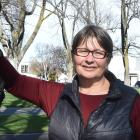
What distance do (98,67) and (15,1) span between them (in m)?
21.1

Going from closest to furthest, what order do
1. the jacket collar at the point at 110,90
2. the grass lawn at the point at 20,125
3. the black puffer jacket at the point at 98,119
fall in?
1. the black puffer jacket at the point at 98,119
2. the jacket collar at the point at 110,90
3. the grass lawn at the point at 20,125

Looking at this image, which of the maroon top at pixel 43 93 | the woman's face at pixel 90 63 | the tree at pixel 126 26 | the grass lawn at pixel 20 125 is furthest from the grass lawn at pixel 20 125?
the tree at pixel 126 26

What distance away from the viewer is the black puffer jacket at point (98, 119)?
2.95 meters

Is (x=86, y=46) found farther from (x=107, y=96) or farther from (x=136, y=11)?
(x=136, y=11)

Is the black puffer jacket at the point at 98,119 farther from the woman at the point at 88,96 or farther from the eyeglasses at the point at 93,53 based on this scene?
the eyeglasses at the point at 93,53

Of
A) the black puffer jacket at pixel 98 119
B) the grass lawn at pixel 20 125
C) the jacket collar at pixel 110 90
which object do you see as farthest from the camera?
the grass lawn at pixel 20 125

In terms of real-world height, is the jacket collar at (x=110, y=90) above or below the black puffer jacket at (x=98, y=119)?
above

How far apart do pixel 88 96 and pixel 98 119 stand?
8.5 inches

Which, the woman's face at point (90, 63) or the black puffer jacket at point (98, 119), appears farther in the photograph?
the woman's face at point (90, 63)

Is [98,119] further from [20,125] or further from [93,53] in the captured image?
[20,125]

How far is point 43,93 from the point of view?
3.20m

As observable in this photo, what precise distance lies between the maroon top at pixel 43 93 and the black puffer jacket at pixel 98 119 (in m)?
0.04


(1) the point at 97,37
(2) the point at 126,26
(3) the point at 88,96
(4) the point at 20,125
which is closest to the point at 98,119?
(3) the point at 88,96

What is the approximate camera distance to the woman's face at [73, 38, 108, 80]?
307 centimetres
